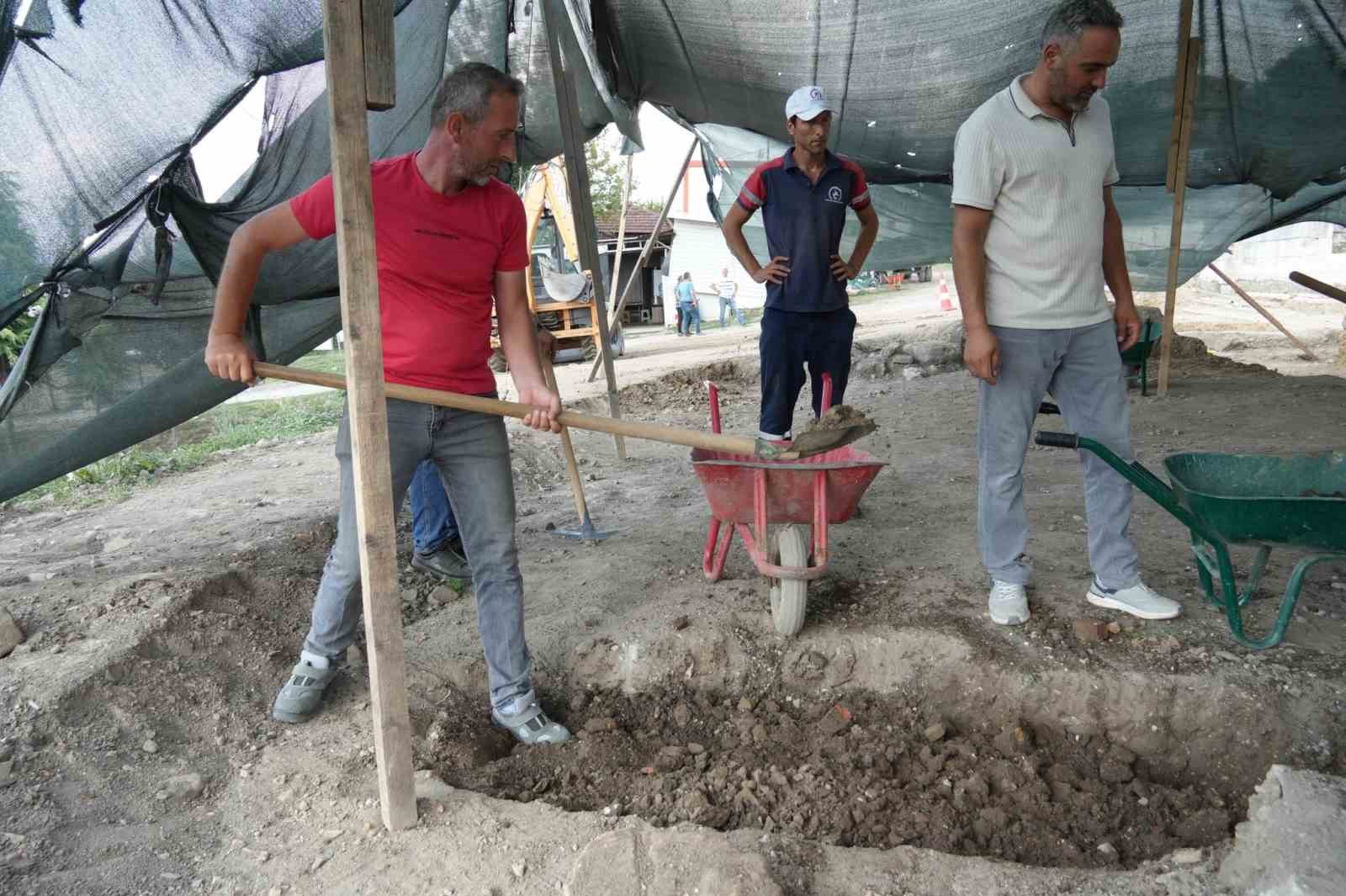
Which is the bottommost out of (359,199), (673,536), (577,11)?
(673,536)

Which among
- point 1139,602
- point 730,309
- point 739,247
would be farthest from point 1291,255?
point 1139,602

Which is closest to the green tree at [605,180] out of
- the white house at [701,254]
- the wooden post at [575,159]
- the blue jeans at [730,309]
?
the white house at [701,254]

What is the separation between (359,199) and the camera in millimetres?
2068

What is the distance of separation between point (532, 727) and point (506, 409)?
3.26 feet

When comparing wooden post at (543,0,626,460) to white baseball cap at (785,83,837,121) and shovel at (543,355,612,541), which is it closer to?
shovel at (543,355,612,541)

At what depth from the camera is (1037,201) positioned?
2.78 m

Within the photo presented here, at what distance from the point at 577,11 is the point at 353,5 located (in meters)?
3.36

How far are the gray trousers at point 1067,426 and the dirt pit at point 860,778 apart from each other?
626mm

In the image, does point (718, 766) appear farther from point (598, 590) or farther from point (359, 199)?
point (359, 199)

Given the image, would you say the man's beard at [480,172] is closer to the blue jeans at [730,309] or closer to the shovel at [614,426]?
the shovel at [614,426]

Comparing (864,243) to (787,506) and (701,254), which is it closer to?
(787,506)

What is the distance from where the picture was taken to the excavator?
14.1 m

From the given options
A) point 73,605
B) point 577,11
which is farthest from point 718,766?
point 577,11

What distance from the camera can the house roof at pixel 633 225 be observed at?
2692 centimetres
